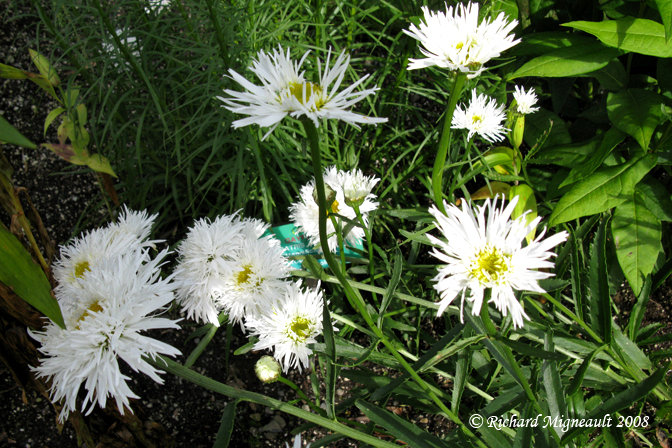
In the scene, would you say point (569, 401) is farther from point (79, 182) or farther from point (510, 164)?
point (79, 182)

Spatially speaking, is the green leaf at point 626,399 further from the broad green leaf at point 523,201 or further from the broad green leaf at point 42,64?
the broad green leaf at point 42,64

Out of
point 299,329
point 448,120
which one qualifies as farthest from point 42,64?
point 448,120

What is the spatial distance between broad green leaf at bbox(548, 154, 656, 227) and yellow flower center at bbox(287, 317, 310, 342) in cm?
68

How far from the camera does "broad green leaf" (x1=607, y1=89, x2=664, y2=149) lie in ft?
3.69

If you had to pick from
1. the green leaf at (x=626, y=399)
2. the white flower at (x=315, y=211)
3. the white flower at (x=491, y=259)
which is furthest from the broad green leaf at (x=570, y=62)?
the green leaf at (x=626, y=399)

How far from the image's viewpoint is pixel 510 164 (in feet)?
4.22

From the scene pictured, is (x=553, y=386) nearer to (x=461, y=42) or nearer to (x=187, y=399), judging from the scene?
(x=461, y=42)

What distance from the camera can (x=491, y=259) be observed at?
634 mm

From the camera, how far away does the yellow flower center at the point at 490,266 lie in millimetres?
614

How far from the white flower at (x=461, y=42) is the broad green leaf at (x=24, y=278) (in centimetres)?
61

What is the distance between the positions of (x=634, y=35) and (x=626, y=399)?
855 mm

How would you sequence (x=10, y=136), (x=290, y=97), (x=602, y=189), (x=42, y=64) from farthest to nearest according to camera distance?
(x=602, y=189) < (x=42, y=64) < (x=290, y=97) < (x=10, y=136)

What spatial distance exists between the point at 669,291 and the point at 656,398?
0.48 m

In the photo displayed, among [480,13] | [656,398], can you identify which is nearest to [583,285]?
[656,398]
